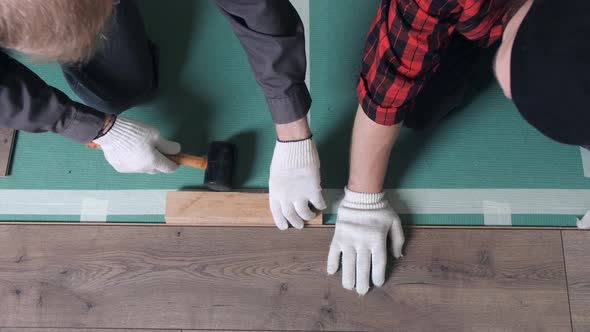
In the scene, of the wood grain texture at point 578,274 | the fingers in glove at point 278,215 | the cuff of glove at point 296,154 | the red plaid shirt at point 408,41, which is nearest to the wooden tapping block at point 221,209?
the fingers in glove at point 278,215

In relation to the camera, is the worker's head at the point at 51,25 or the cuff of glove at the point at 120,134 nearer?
the worker's head at the point at 51,25

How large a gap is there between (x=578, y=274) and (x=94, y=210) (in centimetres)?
122

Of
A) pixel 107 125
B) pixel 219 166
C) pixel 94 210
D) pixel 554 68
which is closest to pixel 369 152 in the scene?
pixel 219 166

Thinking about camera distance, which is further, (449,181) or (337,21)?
(337,21)

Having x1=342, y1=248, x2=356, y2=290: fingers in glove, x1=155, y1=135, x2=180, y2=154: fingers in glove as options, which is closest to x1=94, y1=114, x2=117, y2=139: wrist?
x1=155, y1=135, x2=180, y2=154: fingers in glove

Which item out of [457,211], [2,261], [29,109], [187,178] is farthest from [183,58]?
[457,211]

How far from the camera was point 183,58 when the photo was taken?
1.23 meters

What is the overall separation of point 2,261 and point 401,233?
1.00m

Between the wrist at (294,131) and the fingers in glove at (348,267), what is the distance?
290 millimetres

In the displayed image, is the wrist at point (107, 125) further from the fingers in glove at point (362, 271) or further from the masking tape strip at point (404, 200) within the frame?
the fingers in glove at point (362, 271)

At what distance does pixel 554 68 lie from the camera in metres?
0.48

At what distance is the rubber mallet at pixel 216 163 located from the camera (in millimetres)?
1080

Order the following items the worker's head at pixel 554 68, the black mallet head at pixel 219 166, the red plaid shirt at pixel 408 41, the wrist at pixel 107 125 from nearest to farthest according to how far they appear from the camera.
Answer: the worker's head at pixel 554 68 → the red plaid shirt at pixel 408 41 → the wrist at pixel 107 125 → the black mallet head at pixel 219 166

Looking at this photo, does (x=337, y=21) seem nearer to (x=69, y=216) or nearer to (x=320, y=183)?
(x=320, y=183)
